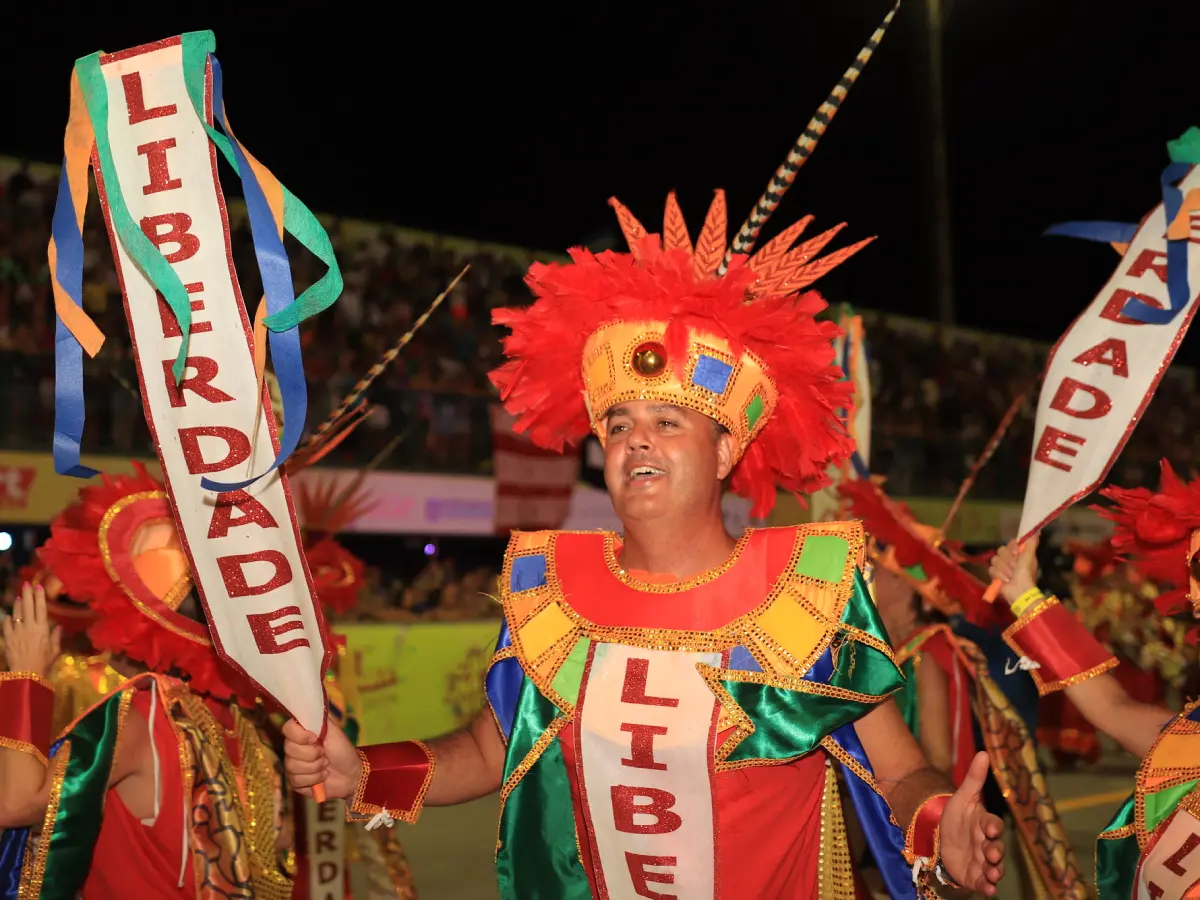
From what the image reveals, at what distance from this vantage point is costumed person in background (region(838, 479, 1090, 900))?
15.3ft

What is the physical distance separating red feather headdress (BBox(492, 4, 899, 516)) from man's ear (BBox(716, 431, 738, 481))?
17 millimetres

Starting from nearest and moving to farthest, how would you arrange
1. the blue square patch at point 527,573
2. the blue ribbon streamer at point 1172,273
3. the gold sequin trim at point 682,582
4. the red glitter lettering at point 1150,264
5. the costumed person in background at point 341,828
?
the gold sequin trim at point 682,582
the blue square patch at point 527,573
the blue ribbon streamer at point 1172,273
the red glitter lettering at point 1150,264
the costumed person in background at point 341,828

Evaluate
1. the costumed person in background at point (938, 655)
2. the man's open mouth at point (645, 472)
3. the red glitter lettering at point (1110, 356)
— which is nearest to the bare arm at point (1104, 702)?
the red glitter lettering at point (1110, 356)

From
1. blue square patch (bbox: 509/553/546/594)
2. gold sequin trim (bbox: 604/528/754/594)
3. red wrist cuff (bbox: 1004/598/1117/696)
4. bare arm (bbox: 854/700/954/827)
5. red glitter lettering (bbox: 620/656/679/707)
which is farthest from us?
red wrist cuff (bbox: 1004/598/1117/696)

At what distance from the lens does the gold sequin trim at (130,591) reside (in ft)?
10.6

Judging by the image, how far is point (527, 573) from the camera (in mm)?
2709

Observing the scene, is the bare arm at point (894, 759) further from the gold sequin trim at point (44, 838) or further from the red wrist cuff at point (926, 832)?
the gold sequin trim at point (44, 838)

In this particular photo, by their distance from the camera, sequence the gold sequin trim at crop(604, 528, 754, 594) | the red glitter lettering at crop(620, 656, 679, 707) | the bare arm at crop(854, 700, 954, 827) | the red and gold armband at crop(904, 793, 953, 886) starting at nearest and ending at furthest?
the red and gold armband at crop(904, 793, 953, 886) < the bare arm at crop(854, 700, 954, 827) < the red glitter lettering at crop(620, 656, 679, 707) < the gold sequin trim at crop(604, 528, 754, 594)

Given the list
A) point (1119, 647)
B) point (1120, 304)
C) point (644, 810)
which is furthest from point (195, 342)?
point (1119, 647)

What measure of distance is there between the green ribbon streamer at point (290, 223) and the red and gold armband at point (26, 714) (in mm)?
1364

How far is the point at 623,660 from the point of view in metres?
2.50

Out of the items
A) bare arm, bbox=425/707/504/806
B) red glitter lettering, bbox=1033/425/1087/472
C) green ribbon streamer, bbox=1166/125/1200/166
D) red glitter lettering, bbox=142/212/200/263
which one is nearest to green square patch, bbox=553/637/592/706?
bare arm, bbox=425/707/504/806

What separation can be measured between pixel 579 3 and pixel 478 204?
225 cm

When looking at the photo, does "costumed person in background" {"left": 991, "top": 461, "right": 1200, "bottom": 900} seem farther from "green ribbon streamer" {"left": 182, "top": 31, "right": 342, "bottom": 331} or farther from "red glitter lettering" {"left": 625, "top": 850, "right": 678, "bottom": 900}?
"green ribbon streamer" {"left": 182, "top": 31, "right": 342, "bottom": 331}
